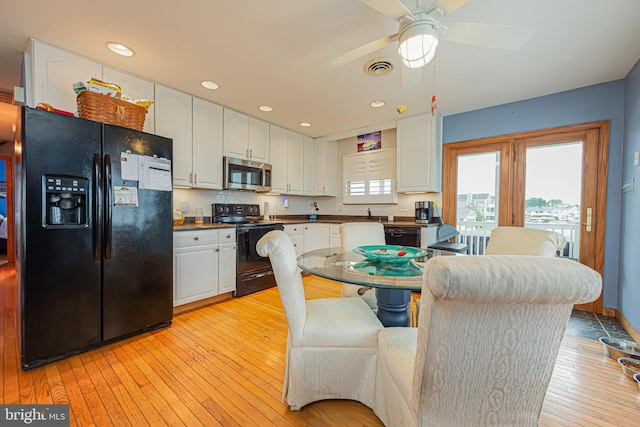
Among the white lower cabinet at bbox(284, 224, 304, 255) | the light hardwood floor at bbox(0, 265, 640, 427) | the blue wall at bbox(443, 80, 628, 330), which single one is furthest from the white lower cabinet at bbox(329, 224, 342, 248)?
the blue wall at bbox(443, 80, 628, 330)

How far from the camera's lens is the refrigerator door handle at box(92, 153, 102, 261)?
1.89 m

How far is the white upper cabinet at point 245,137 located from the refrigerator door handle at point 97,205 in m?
1.58

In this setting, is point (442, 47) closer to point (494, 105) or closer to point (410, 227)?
point (494, 105)

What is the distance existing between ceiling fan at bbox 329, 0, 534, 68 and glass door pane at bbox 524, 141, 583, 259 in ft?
7.02

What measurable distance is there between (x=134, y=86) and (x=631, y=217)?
15.7ft

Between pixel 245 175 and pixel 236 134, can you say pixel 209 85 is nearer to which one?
pixel 236 134

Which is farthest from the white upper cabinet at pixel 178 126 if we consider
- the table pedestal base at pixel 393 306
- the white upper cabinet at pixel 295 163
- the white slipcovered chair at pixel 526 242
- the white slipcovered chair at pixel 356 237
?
the white slipcovered chair at pixel 526 242

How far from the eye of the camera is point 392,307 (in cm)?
161

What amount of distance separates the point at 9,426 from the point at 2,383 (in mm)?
A: 472

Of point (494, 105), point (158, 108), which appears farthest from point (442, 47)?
point (158, 108)

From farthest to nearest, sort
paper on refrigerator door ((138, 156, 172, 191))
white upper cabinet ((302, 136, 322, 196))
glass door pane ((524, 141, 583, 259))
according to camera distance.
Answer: white upper cabinet ((302, 136, 322, 196)) < glass door pane ((524, 141, 583, 259)) < paper on refrigerator door ((138, 156, 172, 191))

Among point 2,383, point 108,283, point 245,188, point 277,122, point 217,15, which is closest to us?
point 2,383

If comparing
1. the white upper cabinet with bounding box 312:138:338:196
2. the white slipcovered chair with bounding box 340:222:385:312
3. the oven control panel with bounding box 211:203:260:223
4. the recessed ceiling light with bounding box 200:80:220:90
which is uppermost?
the recessed ceiling light with bounding box 200:80:220:90

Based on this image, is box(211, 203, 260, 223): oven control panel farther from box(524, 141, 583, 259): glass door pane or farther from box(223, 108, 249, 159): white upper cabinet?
box(524, 141, 583, 259): glass door pane
